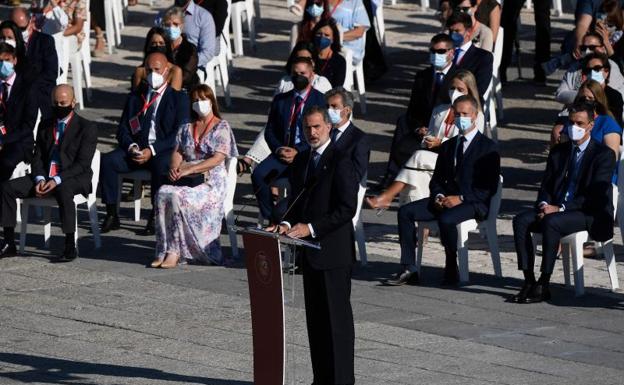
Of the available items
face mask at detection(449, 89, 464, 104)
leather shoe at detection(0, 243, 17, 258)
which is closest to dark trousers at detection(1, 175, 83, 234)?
leather shoe at detection(0, 243, 17, 258)

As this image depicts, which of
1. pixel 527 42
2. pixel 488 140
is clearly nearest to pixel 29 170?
pixel 488 140

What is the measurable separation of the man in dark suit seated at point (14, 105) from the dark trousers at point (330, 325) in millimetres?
6186

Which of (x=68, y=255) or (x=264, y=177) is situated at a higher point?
(x=264, y=177)

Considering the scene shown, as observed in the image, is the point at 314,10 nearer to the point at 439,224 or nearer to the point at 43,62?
the point at 43,62

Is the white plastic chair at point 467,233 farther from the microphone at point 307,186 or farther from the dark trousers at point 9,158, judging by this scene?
the dark trousers at point 9,158

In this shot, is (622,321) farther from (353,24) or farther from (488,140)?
(353,24)

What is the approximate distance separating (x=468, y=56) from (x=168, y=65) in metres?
2.81

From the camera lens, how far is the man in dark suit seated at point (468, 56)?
52.5 ft

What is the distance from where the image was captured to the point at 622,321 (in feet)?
38.9

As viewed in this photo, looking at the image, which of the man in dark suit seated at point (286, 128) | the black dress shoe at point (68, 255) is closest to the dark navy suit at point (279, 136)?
the man in dark suit seated at point (286, 128)

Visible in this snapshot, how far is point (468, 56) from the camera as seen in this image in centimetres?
1603

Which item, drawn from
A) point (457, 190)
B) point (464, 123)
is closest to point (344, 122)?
point (464, 123)

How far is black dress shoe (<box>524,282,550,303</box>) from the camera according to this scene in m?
12.4

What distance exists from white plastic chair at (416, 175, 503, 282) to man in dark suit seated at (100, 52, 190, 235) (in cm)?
277
